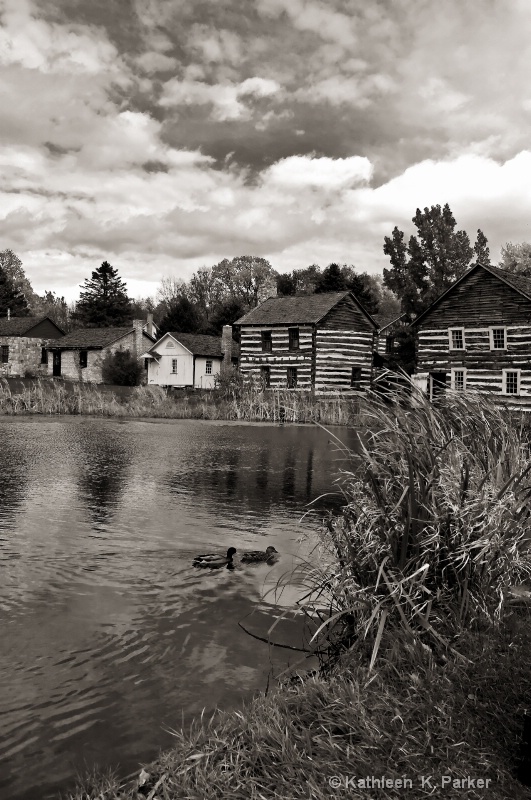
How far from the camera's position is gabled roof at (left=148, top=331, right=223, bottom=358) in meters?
60.7

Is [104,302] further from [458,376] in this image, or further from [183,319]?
[458,376]

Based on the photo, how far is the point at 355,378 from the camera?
48.1 metres

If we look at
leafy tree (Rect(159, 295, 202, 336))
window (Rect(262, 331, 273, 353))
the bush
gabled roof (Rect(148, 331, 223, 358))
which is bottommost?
the bush

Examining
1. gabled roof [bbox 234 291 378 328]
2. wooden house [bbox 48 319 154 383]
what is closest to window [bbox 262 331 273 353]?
gabled roof [bbox 234 291 378 328]

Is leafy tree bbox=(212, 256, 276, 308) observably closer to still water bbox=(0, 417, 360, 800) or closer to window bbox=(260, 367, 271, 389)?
window bbox=(260, 367, 271, 389)

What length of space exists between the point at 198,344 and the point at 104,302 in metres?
29.0

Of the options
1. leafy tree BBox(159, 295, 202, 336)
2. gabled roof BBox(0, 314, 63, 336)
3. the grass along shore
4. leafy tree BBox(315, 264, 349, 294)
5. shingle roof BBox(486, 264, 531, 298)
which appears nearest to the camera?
the grass along shore

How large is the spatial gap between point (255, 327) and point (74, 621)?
1704 inches

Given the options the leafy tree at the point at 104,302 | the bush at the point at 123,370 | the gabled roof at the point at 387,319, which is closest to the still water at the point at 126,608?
the gabled roof at the point at 387,319

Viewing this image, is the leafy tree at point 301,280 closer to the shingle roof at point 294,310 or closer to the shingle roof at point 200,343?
the shingle roof at point 200,343

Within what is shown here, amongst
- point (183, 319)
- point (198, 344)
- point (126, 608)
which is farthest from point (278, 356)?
point (126, 608)

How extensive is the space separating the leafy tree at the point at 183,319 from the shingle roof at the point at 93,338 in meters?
5.83

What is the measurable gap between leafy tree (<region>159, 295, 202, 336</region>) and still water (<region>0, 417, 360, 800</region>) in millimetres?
55970

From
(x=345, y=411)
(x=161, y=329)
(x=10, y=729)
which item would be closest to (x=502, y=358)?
(x=345, y=411)
